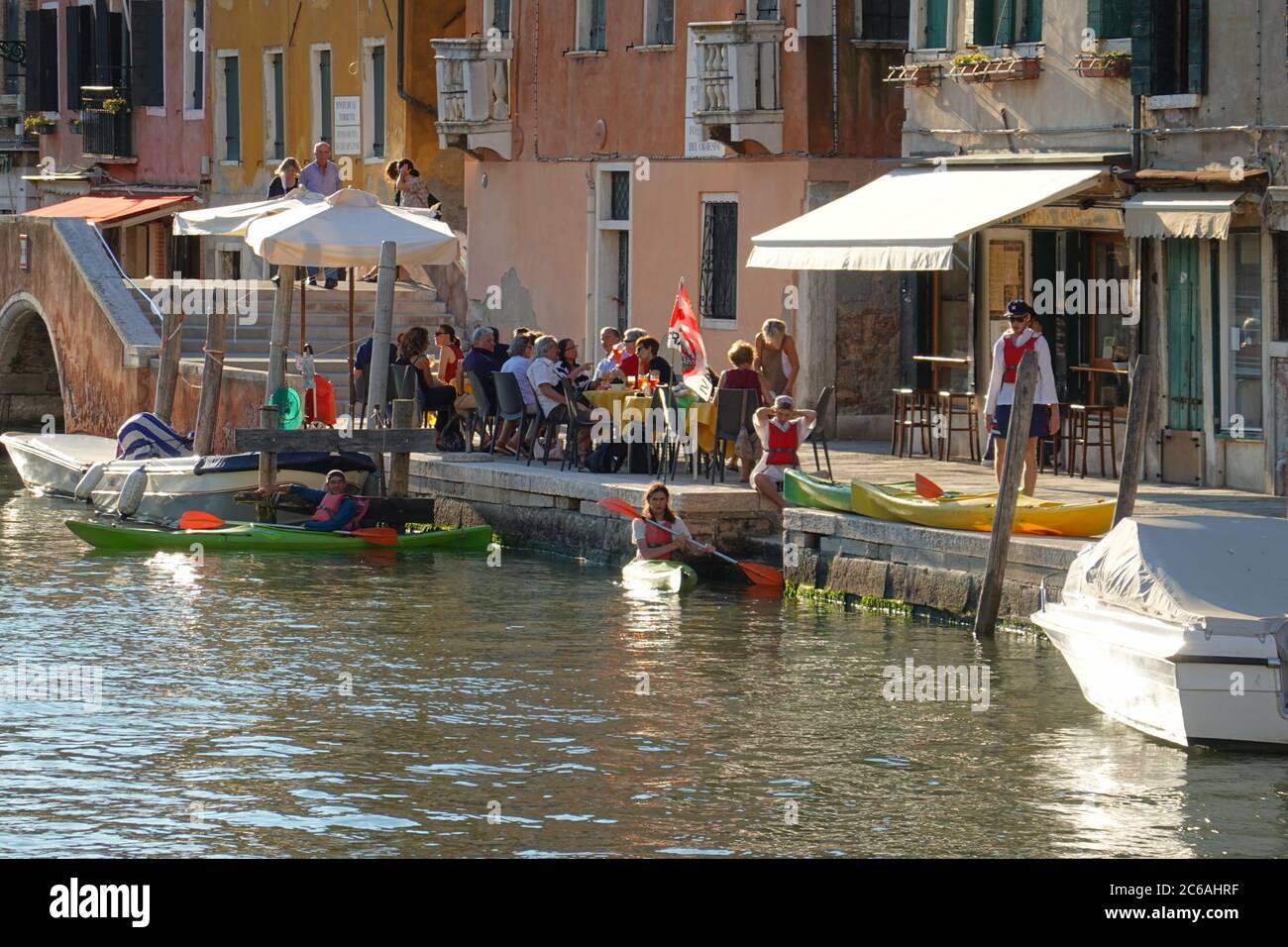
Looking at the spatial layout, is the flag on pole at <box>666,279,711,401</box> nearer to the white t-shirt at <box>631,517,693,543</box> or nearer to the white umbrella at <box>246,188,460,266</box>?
the white t-shirt at <box>631,517,693,543</box>

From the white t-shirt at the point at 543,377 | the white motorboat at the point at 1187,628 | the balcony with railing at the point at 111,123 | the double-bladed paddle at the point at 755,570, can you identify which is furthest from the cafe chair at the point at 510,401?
the balcony with railing at the point at 111,123

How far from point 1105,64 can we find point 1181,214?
6.11 ft

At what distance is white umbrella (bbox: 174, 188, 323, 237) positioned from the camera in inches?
992

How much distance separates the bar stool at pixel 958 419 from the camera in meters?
24.0

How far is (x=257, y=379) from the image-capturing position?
27562mm

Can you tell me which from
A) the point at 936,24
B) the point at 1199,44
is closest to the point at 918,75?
the point at 936,24

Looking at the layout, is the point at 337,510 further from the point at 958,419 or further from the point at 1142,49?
the point at 1142,49

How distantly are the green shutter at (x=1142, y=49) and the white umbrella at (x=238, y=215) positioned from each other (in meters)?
7.65

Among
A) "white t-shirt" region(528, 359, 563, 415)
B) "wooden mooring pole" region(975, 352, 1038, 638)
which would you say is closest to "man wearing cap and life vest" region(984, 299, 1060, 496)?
"wooden mooring pole" region(975, 352, 1038, 638)

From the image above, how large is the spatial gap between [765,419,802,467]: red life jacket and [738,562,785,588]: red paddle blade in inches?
32.0

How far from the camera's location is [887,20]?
26484 millimetres
